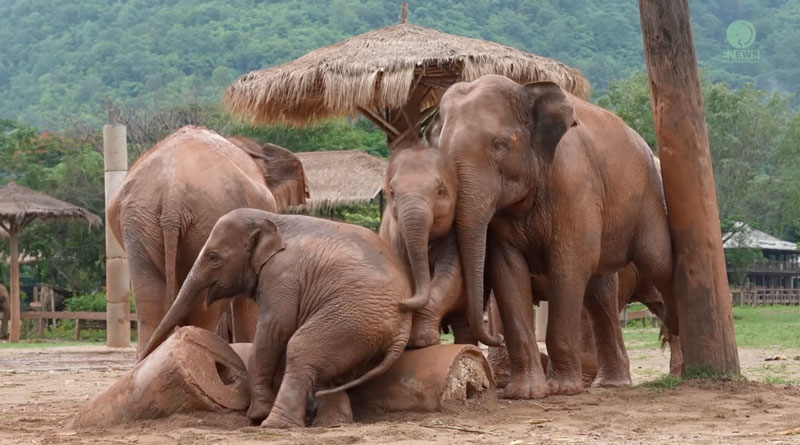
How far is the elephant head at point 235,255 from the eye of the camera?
6578mm

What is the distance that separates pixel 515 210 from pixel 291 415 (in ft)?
6.51

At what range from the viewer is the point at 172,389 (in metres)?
6.34

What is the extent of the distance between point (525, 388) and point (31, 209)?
1948 centimetres

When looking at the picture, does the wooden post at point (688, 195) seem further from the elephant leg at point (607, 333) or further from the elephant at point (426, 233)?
the elephant at point (426, 233)

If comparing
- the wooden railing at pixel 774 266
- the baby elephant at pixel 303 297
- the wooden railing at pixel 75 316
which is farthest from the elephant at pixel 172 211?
the wooden railing at pixel 774 266

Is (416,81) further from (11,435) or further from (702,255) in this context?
(11,435)

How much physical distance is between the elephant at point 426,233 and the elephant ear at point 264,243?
2.13 feet

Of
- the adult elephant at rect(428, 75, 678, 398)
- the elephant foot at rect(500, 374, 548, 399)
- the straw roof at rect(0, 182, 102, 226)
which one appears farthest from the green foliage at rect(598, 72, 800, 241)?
the elephant foot at rect(500, 374, 548, 399)

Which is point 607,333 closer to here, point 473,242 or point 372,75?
point 473,242

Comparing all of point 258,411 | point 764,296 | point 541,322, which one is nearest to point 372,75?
point 541,322

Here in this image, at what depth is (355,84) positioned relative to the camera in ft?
51.8

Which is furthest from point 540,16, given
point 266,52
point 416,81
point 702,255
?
point 702,255

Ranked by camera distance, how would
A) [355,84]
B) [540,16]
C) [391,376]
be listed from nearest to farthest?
[391,376] → [355,84] → [540,16]

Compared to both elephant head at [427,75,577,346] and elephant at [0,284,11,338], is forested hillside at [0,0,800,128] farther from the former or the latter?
elephant head at [427,75,577,346]
